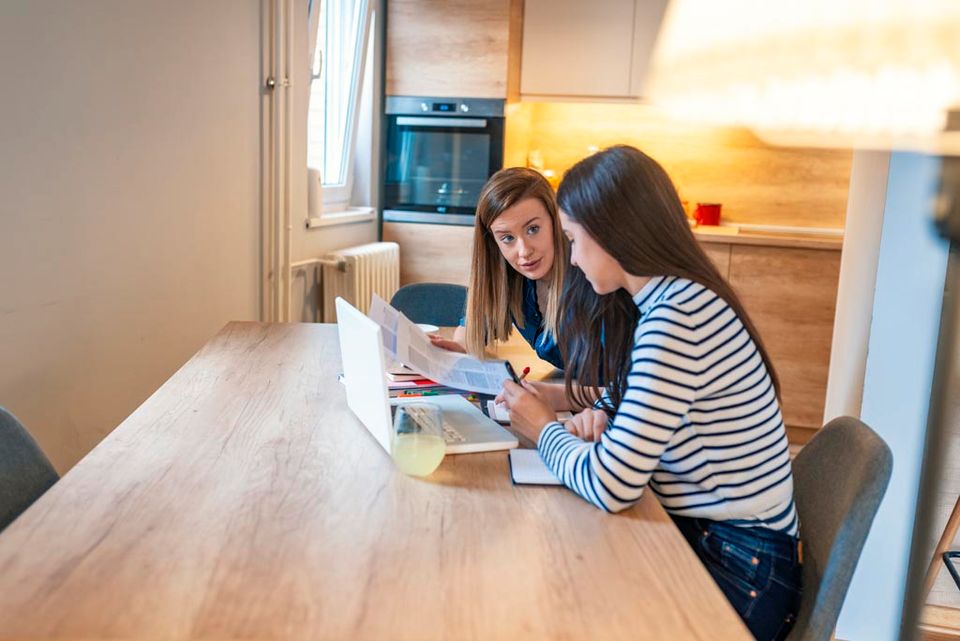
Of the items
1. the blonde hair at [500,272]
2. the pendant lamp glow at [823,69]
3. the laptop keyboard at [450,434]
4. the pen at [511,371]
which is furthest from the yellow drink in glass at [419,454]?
the pendant lamp glow at [823,69]

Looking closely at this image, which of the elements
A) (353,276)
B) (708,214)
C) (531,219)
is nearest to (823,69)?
(531,219)

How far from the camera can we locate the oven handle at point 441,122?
12.6ft

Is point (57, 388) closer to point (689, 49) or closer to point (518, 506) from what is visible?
point (518, 506)

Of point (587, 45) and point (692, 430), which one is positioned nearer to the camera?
point (692, 430)

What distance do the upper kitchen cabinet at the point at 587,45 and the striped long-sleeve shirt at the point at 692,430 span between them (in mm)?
2859

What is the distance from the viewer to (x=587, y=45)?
3.90 meters

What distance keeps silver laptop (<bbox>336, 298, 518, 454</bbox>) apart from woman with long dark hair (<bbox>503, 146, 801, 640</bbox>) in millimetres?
161

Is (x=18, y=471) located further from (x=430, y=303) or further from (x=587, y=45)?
(x=587, y=45)

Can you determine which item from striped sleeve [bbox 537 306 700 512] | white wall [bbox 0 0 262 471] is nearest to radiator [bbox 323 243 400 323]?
white wall [bbox 0 0 262 471]

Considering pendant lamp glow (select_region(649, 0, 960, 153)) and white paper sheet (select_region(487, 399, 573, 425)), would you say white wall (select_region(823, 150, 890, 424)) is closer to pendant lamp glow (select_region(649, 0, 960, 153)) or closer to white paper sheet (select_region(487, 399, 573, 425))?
white paper sheet (select_region(487, 399, 573, 425))

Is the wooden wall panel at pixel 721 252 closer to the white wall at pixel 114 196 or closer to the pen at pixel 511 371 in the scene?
the white wall at pixel 114 196

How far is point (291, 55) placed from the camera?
10.2ft

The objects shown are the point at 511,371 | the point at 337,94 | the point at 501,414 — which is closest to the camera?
the point at 501,414

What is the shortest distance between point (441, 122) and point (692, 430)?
117 inches
